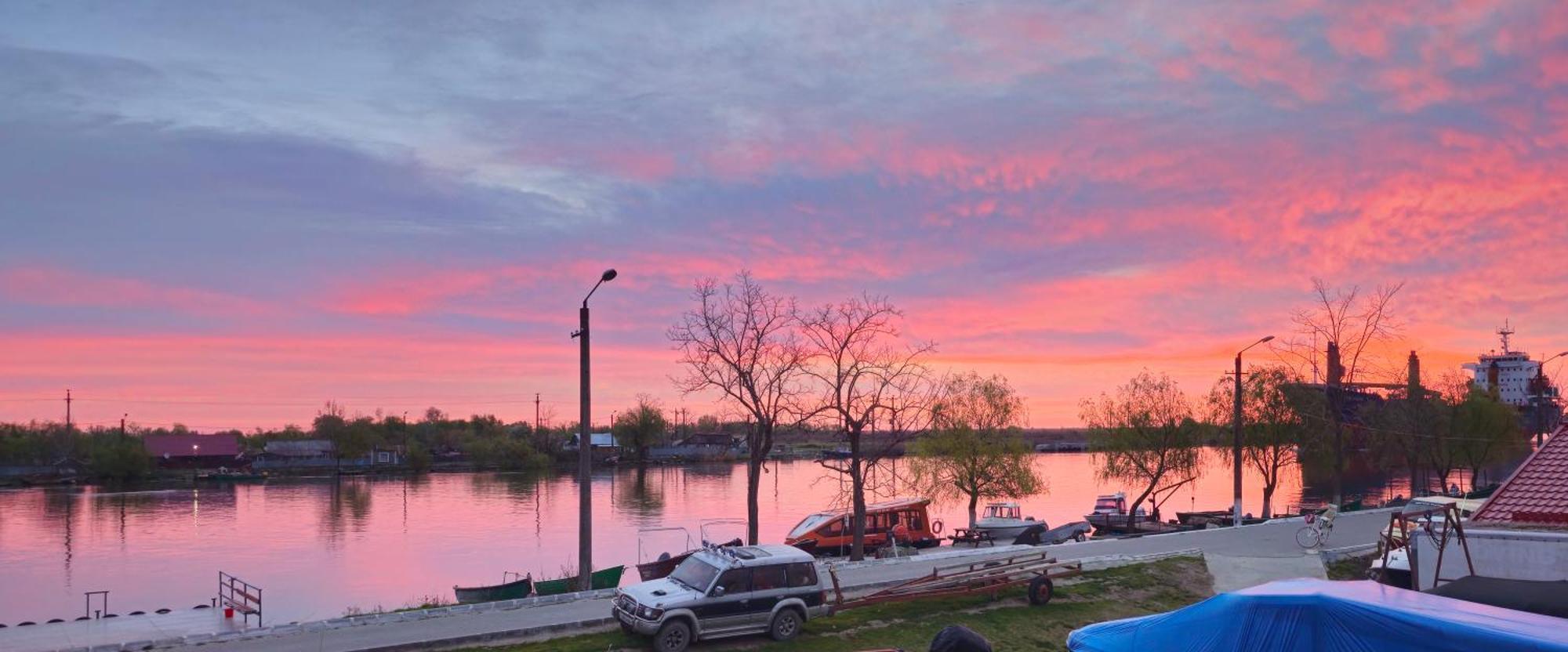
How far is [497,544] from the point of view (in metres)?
57.3

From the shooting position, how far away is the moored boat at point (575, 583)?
2728 cm

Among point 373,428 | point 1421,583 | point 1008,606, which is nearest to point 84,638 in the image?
point 1008,606

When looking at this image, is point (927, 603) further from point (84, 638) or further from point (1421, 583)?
point (84, 638)

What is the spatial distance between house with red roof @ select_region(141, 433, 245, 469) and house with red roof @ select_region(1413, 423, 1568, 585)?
452ft

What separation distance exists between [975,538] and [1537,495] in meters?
24.8

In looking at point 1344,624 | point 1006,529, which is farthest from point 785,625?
point 1006,529

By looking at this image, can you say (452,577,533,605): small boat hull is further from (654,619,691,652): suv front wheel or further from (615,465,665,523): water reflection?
(615,465,665,523): water reflection

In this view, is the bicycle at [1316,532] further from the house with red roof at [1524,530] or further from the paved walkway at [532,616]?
the house with red roof at [1524,530]

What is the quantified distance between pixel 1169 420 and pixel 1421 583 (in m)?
35.4

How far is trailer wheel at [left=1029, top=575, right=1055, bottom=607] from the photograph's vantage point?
23047mm

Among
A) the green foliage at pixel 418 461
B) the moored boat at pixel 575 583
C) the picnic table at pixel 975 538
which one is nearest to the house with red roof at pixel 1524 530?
the moored boat at pixel 575 583

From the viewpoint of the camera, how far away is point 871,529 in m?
40.4

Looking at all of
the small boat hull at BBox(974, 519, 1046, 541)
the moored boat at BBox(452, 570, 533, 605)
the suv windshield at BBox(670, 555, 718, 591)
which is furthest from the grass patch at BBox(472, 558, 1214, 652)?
the small boat hull at BBox(974, 519, 1046, 541)

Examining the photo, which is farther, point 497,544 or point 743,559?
point 497,544
